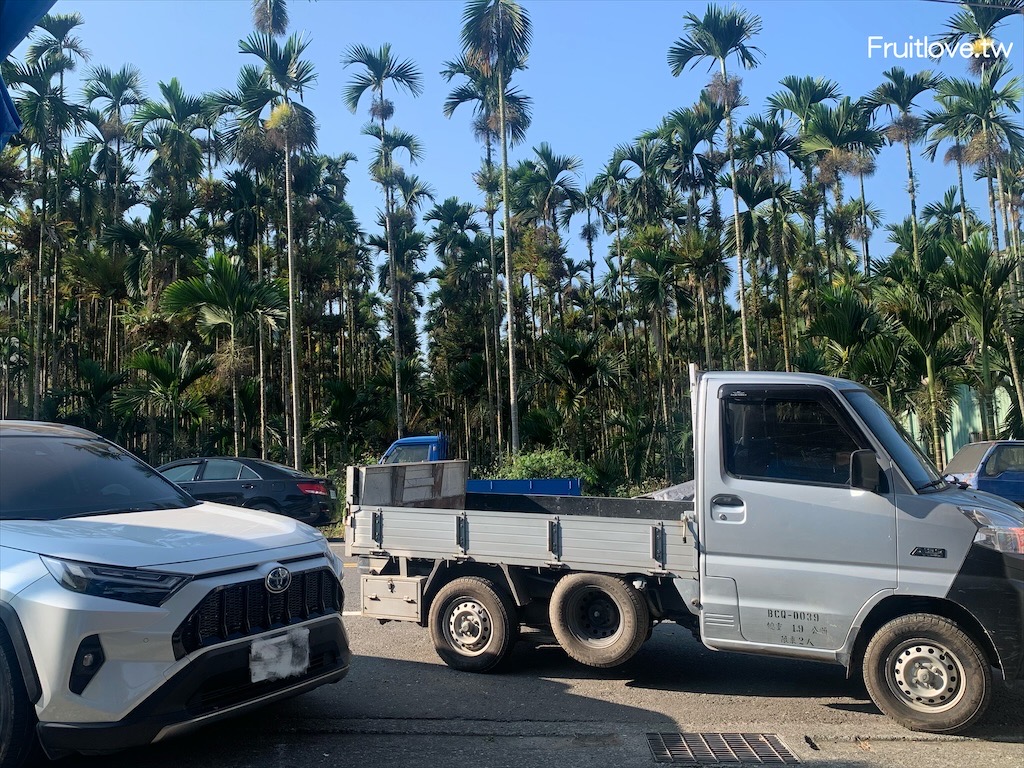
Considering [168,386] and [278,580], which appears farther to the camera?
[168,386]

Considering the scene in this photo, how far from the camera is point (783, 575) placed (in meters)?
5.27

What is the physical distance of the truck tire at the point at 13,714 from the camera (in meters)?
3.84

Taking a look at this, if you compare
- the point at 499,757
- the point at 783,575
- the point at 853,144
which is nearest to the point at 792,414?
the point at 783,575

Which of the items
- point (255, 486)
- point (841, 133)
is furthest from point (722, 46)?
point (255, 486)

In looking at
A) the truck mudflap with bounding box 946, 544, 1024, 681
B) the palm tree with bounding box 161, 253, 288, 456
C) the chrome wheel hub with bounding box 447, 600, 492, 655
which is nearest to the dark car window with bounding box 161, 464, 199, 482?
the palm tree with bounding box 161, 253, 288, 456

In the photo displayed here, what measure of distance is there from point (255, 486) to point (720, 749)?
34.8ft

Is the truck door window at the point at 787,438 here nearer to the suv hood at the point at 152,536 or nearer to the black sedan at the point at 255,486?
the suv hood at the point at 152,536

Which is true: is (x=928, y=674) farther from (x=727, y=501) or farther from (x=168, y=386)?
(x=168, y=386)

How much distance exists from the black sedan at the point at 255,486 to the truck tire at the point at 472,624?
777 cm

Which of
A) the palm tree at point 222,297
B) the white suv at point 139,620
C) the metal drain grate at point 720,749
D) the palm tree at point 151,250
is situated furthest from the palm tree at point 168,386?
the metal drain grate at point 720,749

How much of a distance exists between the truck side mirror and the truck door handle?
0.72m

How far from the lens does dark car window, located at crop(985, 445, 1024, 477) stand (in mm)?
13062

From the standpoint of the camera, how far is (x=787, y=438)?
17.9 ft

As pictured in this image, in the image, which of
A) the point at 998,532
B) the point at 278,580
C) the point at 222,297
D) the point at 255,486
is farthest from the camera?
the point at 222,297
